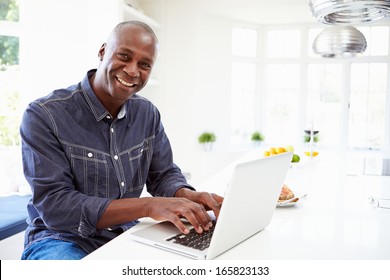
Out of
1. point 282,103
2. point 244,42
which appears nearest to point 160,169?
point 244,42

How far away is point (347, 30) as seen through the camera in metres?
2.97

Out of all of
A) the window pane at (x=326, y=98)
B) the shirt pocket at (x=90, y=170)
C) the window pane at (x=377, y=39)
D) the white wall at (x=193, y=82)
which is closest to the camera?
the shirt pocket at (x=90, y=170)

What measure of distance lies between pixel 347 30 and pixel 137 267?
8.39 ft

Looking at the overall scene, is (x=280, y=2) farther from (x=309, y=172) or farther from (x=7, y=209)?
(x=7, y=209)

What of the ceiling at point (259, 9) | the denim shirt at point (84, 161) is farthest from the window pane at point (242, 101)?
the denim shirt at point (84, 161)

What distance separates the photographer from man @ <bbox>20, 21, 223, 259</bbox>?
129 centimetres

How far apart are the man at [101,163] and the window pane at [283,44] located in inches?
194

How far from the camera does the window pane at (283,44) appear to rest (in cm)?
630

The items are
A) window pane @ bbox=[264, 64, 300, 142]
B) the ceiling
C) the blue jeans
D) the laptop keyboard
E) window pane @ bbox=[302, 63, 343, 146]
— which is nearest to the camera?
the laptop keyboard

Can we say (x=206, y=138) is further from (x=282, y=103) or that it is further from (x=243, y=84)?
(x=282, y=103)

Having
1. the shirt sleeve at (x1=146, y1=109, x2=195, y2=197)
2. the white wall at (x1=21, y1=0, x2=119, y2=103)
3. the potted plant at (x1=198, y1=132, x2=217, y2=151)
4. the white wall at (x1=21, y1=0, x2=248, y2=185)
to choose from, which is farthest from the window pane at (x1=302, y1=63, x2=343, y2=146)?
the shirt sleeve at (x1=146, y1=109, x2=195, y2=197)

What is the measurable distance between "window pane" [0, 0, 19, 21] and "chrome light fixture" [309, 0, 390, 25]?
109 inches

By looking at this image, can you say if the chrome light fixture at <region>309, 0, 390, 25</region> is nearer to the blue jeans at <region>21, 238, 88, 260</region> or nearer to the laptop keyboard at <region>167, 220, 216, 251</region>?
the laptop keyboard at <region>167, 220, 216, 251</region>

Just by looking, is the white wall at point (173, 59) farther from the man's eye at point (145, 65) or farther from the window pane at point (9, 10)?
the man's eye at point (145, 65)
